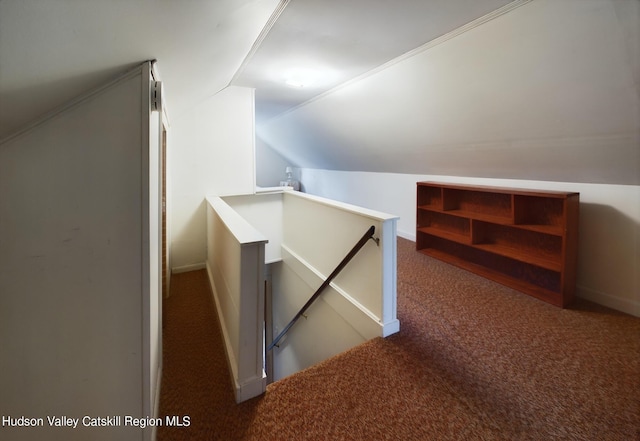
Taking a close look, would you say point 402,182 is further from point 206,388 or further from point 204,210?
point 206,388

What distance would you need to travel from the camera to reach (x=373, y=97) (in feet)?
10.4

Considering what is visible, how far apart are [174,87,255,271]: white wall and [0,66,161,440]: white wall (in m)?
2.40

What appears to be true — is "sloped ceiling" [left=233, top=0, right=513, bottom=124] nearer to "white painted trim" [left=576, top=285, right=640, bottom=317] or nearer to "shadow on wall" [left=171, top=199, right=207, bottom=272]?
"shadow on wall" [left=171, top=199, right=207, bottom=272]

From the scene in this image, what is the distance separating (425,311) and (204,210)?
9.18ft

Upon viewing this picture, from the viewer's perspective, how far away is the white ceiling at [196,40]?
0.74 meters

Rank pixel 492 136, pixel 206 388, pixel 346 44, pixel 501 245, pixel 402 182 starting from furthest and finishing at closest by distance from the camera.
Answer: pixel 402 182 → pixel 501 245 → pixel 492 136 → pixel 346 44 → pixel 206 388

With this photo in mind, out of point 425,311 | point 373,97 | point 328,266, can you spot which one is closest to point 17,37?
point 328,266

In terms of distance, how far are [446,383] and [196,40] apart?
7.36 ft

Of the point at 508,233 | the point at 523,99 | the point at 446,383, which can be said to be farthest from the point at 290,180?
the point at 446,383

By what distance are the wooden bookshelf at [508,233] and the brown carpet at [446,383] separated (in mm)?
355

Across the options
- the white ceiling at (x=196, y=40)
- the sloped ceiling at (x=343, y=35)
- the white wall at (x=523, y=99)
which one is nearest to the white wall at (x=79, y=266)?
the white ceiling at (x=196, y=40)

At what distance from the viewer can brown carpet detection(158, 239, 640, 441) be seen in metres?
1.36

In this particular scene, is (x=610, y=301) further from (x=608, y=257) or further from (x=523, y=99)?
(x=523, y=99)

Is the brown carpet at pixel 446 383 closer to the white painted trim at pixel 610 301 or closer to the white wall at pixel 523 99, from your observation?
the white painted trim at pixel 610 301
